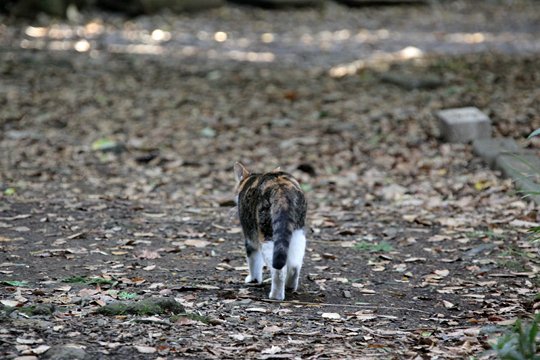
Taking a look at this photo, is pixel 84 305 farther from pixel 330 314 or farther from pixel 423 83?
pixel 423 83

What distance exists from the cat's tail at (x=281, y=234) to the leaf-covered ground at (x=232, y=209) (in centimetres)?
32

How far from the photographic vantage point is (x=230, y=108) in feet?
44.7

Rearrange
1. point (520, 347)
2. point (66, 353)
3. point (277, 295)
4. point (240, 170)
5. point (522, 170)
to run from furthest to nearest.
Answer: point (522, 170), point (240, 170), point (277, 295), point (66, 353), point (520, 347)

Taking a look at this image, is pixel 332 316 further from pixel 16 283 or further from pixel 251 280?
pixel 16 283

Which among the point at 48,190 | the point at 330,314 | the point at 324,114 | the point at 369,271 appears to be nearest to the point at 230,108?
the point at 324,114

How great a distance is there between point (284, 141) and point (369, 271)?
5009mm

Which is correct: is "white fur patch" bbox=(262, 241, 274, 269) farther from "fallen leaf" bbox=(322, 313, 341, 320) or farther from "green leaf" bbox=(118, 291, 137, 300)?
"green leaf" bbox=(118, 291, 137, 300)

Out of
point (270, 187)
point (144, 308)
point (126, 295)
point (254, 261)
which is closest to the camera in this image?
point (144, 308)

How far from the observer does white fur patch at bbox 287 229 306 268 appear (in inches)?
244

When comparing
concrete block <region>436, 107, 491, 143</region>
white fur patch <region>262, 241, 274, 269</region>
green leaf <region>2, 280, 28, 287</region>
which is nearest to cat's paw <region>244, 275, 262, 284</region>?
white fur patch <region>262, 241, 274, 269</region>

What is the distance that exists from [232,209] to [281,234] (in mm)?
1378

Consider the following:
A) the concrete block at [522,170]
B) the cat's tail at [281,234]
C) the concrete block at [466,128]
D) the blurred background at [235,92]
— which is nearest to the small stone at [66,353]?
the cat's tail at [281,234]

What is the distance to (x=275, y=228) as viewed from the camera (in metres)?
6.03

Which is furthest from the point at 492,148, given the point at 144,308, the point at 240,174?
the point at 144,308
